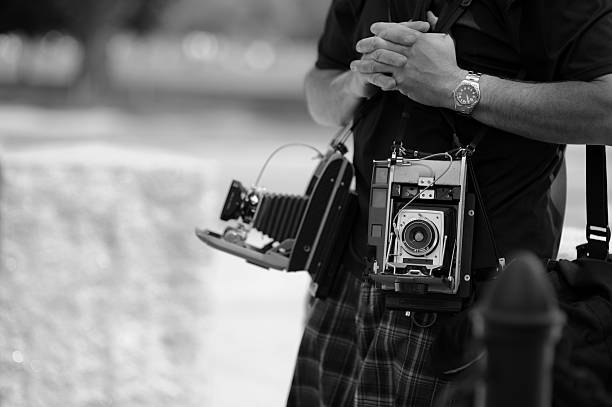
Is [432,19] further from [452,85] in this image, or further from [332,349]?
[332,349]

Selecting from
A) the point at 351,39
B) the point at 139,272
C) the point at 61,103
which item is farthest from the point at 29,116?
the point at 351,39

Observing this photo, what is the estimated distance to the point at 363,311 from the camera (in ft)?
7.63

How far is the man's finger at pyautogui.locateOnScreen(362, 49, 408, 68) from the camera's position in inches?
83.3

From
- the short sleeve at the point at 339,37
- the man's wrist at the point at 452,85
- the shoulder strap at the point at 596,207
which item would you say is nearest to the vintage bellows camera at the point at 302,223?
the short sleeve at the point at 339,37

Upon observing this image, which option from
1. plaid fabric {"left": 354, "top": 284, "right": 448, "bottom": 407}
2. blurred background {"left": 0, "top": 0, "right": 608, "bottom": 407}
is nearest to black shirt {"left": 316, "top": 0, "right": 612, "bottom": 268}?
plaid fabric {"left": 354, "top": 284, "right": 448, "bottom": 407}

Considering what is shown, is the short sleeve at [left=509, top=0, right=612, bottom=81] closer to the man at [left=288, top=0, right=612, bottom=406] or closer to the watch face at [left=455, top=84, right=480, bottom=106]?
the man at [left=288, top=0, right=612, bottom=406]

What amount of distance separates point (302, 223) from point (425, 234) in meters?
0.49

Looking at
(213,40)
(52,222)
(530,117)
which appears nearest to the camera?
(530,117)

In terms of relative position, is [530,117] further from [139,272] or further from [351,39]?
[139,272]

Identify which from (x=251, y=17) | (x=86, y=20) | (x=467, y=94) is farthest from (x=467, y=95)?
(x=251, y=17)

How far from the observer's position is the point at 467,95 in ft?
6.72

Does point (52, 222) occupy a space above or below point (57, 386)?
above

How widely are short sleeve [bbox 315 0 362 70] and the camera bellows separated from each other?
0.42 meters

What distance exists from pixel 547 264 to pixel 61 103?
1093 inches
